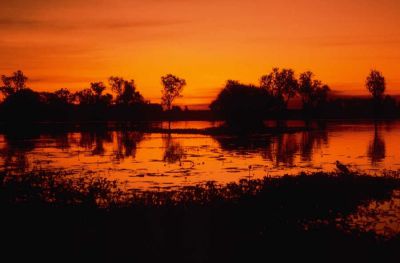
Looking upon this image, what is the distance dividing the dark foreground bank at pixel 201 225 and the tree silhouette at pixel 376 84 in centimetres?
15021

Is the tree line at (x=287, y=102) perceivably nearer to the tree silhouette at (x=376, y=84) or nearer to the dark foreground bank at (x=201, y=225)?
the tree silhouette at (x=376, y=84)

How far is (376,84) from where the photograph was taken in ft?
527

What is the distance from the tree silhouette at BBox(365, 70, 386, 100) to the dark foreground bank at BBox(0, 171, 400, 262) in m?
150

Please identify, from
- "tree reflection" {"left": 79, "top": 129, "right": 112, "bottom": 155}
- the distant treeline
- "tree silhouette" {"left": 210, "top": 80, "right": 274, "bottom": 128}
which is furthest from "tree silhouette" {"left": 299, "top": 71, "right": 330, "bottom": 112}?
"tree reflection" {"left": 79, "top": 129, "right": 112, "bottom": 155}

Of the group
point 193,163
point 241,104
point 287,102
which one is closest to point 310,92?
point 287,102

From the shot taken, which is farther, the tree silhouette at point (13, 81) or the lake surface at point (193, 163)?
the tree silhouette at point (13, 81)

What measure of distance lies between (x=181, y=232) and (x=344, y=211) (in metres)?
6.75

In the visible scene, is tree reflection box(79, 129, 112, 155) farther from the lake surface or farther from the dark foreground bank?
the dark foreground bank

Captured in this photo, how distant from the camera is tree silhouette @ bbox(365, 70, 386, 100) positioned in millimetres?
159875

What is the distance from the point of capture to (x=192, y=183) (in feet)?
78.6

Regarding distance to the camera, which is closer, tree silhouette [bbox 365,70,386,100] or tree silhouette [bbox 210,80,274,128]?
tree silhouette [bbox 210,80,274,128]

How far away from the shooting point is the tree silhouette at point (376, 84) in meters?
160

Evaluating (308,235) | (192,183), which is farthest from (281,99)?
(308,235)

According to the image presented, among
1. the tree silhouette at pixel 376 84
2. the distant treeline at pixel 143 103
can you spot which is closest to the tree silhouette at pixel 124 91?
the distant treeline at pixel 143 103
